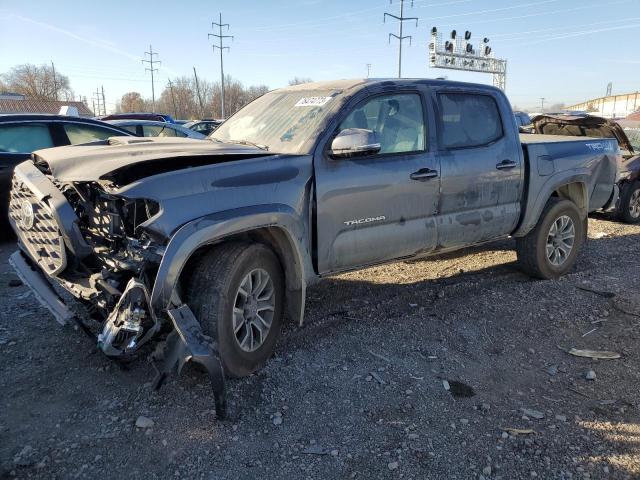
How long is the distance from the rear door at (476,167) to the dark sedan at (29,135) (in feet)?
15.6

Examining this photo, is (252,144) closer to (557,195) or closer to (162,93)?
(557,195)

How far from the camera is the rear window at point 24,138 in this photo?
6578 millimetres

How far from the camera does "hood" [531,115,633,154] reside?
855cm

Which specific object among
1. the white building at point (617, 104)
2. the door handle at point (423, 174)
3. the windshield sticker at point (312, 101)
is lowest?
the door handle at point (423, 174)

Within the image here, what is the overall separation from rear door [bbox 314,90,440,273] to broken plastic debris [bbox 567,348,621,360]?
1378 millimetres

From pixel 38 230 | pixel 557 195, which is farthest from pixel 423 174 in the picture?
pixel 38 230

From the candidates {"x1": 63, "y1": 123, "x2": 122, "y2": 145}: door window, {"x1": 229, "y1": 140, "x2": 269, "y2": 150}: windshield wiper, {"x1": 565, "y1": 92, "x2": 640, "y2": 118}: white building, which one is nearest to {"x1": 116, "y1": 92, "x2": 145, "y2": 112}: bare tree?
{"x1": 565, "y1": 92, "x2": 640, "y2": 118}: white building

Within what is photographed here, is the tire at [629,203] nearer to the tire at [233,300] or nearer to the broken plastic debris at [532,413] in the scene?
the broken plastic debris at [532,413]

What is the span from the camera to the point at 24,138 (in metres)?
6.68

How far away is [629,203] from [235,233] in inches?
317

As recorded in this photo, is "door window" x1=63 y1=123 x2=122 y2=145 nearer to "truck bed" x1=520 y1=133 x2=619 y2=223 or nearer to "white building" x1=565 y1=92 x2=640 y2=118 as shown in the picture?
"truck bed" x1=520 y1=133 x2=619 y2=223

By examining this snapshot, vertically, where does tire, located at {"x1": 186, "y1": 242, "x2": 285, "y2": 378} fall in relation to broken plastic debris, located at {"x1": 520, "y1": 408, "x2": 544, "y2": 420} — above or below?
above

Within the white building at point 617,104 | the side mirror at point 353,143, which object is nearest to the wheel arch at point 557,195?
the side mirror at point 353,143

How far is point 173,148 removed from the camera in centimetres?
342
